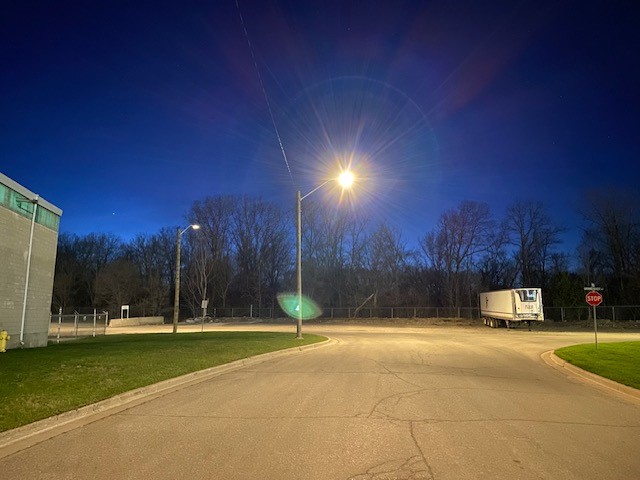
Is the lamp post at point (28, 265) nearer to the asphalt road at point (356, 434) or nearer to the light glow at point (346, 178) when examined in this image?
the asphalt road at point (356, 434)

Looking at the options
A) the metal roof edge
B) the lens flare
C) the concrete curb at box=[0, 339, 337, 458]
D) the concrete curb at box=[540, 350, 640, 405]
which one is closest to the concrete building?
the metal roof edge

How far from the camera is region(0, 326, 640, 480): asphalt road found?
479cm

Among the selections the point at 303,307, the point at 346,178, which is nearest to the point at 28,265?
the point at 346,178

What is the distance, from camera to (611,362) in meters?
13.9

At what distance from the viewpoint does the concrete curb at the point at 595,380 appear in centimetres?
960

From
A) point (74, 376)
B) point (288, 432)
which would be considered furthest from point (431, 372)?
point (74, 376)

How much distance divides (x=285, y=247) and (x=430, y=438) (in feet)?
207

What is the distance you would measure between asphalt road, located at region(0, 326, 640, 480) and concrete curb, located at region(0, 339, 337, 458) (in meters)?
0.25

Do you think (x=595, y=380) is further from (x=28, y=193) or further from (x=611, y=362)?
(x=28, y=193)

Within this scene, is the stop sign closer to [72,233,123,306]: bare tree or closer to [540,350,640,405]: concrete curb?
[540,350,640,405]: concrete curb

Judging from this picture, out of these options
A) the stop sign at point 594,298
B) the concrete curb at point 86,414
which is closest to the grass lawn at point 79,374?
the concrete curb at point 86,414

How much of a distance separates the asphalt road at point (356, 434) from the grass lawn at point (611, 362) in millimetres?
1351

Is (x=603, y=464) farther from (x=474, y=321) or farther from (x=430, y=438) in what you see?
(x=474, y=321)

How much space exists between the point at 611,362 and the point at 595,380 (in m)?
2.88
